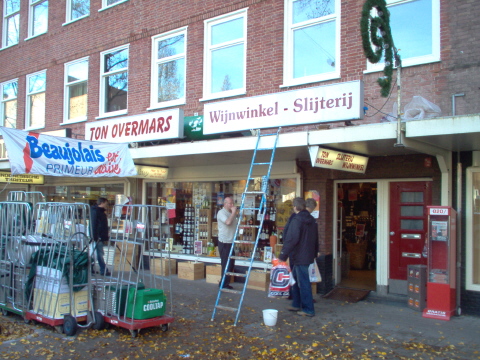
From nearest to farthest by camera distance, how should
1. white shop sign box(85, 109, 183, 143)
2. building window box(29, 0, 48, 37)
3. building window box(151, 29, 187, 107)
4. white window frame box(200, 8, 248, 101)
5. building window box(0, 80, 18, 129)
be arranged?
1. white shop sign box(85, 109, 183, 143)
2. white window frame box(200, 8, 248, 101)
3. building window box(151, 29, 187, 107)
4. building window box(29, 0, 48, 37)
5. building window box(0, 80, 18, 129)

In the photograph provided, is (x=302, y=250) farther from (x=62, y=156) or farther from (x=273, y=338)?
(x=62, y=156)

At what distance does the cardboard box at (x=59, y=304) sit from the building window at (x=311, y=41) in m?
5.67

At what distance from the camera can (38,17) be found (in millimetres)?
15836

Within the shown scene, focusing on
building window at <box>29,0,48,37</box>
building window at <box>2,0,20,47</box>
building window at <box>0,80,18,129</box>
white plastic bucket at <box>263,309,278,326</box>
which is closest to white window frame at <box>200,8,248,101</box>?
white plastic bucket at <box>263,309,278,326</box>

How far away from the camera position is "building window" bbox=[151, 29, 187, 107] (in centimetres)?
1186

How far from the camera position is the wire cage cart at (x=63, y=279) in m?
6.51

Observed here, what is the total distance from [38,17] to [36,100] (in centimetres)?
269

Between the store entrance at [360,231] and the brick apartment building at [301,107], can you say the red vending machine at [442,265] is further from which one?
the store entrance at [360,231]

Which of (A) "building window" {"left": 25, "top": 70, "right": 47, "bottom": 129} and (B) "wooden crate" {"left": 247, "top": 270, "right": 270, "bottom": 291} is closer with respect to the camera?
(B) "wooden crate" {"left": 247, "top": 270, "right": 270, "bottom": 291}

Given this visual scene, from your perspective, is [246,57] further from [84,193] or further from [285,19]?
[84,193]

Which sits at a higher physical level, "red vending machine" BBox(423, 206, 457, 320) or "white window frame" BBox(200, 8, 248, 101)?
"white window frame" BBox(200, 8, 248, 101)

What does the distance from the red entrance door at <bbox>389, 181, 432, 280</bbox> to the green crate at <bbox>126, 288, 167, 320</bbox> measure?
14.9ft

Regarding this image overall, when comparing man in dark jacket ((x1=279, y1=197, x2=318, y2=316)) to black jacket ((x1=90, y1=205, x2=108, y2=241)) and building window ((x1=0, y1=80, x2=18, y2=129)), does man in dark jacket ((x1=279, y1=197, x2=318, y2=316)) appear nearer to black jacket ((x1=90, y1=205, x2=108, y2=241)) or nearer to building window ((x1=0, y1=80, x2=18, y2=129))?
black jacket ((x1=90, y1=205, x2=108, y2=241))

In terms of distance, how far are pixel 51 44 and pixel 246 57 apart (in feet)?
24.8
